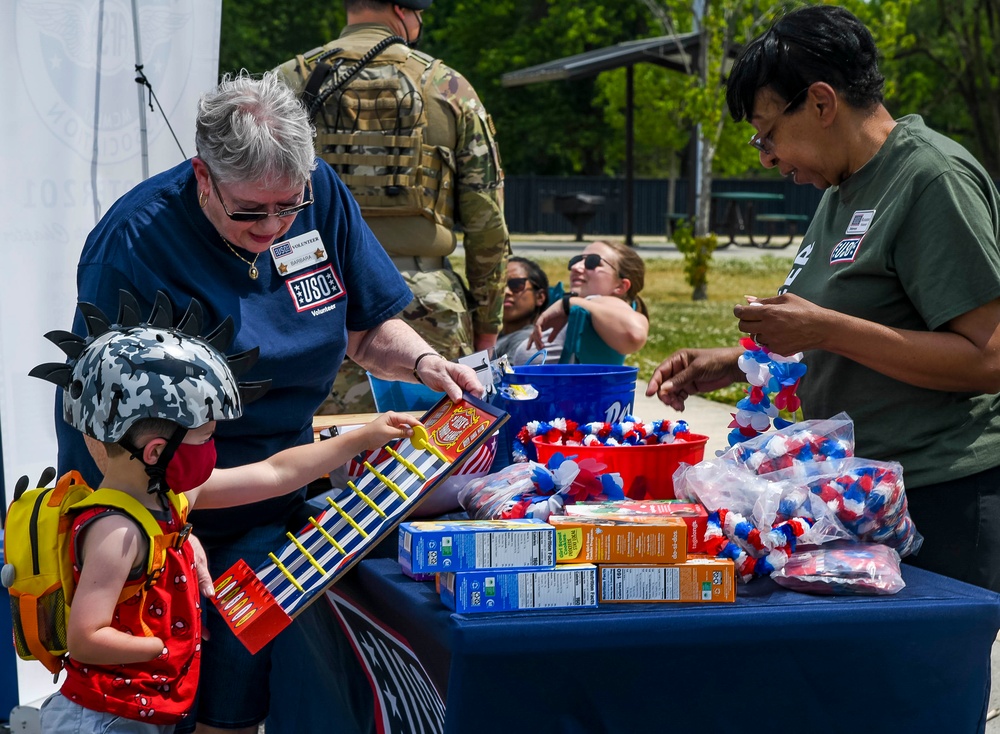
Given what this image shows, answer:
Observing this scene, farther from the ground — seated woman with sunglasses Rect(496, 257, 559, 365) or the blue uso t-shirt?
the blue uso t-shirt

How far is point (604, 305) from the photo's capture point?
4.09m

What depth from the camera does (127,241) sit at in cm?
194

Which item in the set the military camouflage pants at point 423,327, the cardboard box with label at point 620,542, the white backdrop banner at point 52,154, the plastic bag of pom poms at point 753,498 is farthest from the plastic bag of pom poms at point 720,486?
the white backdrop banner at point 52,154

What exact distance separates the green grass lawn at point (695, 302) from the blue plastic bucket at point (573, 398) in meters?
3.26

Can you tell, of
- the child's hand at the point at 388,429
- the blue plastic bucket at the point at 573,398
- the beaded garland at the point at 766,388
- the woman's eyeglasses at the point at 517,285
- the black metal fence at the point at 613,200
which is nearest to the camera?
the child's hand at the point at 388,429

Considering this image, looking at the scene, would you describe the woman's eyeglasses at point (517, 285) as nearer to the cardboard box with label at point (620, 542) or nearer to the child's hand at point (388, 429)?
the child's hand at point (388, 429)

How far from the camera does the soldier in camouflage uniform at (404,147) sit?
12.0ft

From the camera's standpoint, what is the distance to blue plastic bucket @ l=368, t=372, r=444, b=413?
2.87 m

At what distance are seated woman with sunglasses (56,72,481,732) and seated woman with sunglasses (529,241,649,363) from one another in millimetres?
1849

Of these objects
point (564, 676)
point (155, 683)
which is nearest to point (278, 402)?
point (155, 683)

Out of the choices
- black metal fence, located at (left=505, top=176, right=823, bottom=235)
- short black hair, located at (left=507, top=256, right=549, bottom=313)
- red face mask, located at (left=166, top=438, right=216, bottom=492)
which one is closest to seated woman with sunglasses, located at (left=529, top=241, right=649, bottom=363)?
short black hair, located at (left=507, top=256, right=549, bottom=313)

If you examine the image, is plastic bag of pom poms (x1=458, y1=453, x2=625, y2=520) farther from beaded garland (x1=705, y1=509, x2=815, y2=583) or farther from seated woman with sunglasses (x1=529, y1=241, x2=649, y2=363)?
seated woman with sunglasses (x1=529, y1=241, x2=649, y2=363)

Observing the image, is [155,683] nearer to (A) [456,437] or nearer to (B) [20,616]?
(B) [20,616]

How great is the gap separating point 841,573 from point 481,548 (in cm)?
60
